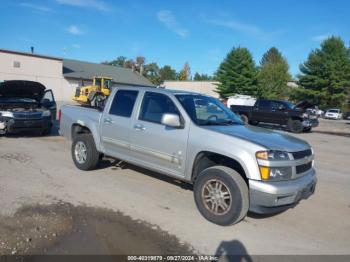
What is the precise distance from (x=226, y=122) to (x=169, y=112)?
96cm

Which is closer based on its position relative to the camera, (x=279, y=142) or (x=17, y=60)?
(x=279, y=142)

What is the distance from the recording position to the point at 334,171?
8.61 m

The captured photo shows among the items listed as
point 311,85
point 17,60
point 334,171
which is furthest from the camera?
point 311,85

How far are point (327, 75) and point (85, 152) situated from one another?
52196 millimetres

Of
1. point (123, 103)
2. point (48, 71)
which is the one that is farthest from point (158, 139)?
point (48, 71)

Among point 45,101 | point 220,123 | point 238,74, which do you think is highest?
point 238,74

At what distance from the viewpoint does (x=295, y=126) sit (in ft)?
62.7

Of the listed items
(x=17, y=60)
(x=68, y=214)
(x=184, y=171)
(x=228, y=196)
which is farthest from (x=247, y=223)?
(x=17, y=60)

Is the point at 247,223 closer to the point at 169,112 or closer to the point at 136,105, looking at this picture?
the point at 169,112

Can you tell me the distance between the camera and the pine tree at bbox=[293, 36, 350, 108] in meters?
51.3

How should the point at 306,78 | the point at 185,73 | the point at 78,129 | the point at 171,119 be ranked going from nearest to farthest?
1. the point at 171,119
2. the point at 78,129
3. the point at 306,78
4. the point at 185,73

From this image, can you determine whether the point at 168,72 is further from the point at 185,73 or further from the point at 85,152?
the point at 85,152

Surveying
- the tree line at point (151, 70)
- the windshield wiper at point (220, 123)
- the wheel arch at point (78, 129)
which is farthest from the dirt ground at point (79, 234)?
the tree line at point (151, 70)

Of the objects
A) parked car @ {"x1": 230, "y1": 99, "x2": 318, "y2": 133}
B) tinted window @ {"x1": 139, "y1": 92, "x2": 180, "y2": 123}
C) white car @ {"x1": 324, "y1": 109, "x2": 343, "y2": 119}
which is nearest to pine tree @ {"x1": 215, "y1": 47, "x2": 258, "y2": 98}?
white car @ {"x1": 324, "y1": 109, "x2": 343, "y2": 119}
